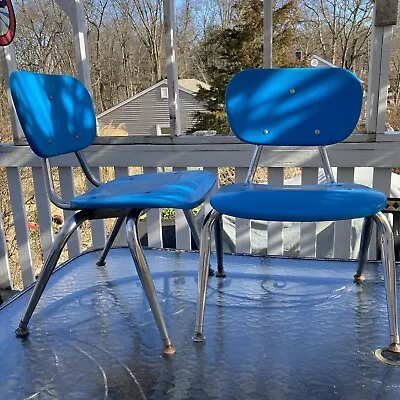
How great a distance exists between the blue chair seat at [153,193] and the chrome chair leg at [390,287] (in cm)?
44

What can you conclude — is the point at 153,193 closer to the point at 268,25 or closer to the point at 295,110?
the point at 295,110

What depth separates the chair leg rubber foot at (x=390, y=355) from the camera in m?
0.94

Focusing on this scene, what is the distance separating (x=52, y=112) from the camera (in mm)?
1227

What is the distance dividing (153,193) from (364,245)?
0.67 metres

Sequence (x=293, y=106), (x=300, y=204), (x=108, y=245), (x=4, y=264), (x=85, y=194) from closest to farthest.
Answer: (x=300, y=204)
(x=85, y=194)
(x=293, y=106)
(x=108, y=245)
(x=4, y=264)

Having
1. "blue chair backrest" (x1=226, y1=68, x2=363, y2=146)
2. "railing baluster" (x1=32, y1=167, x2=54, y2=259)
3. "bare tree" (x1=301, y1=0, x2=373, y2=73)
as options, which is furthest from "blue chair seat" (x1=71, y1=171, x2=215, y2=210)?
"bare tree" (x1=301, y1=0, x2=373, y2=73)

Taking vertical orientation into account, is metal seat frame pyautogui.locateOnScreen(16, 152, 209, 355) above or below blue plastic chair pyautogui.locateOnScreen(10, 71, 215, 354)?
below

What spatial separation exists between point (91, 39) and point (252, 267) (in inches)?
50.5

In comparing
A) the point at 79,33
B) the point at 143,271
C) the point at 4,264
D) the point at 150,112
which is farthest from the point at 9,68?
the point at 143,271

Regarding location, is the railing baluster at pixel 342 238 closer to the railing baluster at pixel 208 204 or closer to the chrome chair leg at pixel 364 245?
the chrome chair leg at pixel 364 245

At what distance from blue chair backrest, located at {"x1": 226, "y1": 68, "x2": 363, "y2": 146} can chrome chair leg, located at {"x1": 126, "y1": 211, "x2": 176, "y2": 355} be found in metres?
0.56

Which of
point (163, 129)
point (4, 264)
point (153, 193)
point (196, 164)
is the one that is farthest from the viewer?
point (4, 264)

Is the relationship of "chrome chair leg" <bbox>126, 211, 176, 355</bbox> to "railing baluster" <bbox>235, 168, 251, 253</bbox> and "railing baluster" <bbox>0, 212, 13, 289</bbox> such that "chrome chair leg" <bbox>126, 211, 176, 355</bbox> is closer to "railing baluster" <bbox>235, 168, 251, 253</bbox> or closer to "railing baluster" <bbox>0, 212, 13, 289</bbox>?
"railing baluster" <bbox>235, 168, 251, 253</bbox>

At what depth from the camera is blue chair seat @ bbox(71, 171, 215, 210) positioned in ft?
3.19
